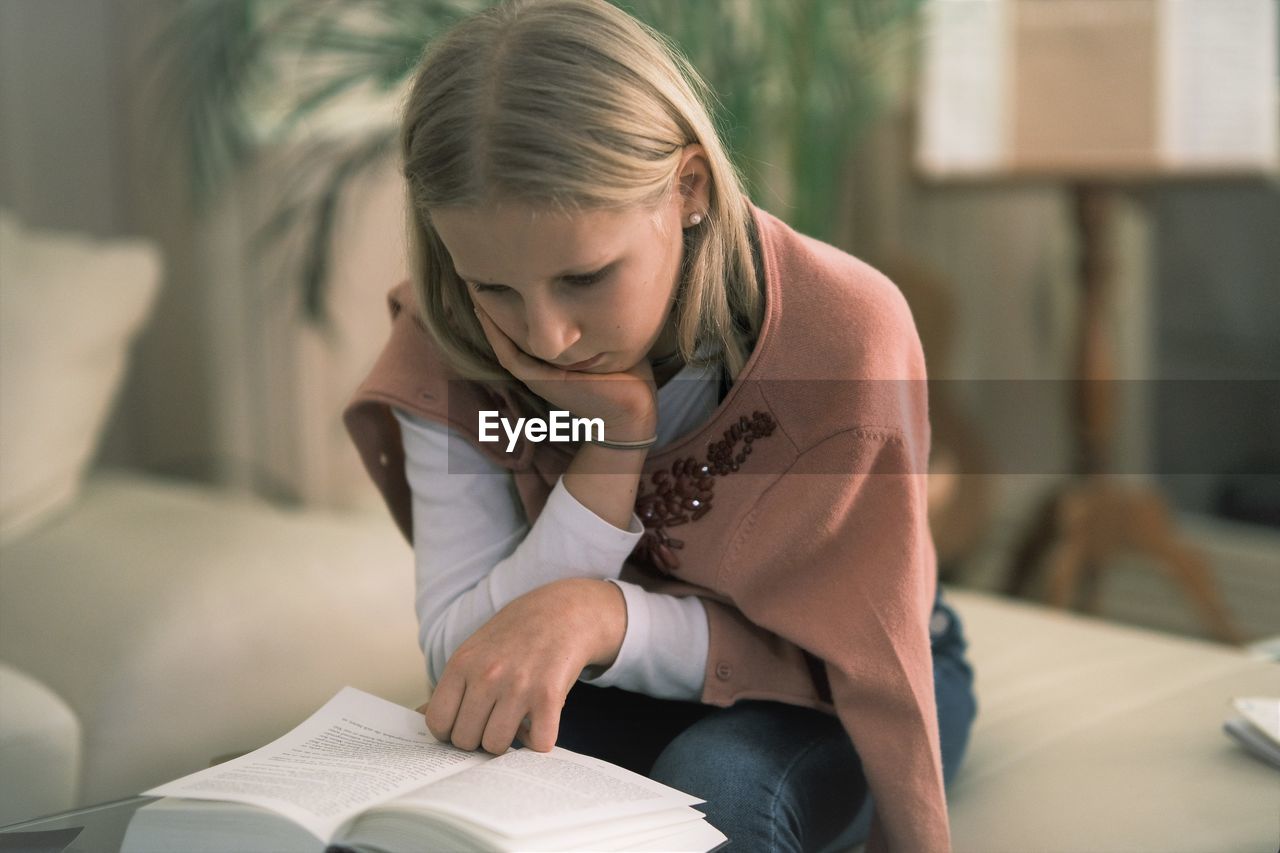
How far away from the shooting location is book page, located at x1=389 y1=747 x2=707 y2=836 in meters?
0.59

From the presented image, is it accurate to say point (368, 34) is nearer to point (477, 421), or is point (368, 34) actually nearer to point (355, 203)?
point (355, 203)

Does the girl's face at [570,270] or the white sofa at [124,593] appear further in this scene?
the white sofa at [124,593]

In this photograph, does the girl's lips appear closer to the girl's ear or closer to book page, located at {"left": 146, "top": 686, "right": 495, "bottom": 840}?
the girl's ear

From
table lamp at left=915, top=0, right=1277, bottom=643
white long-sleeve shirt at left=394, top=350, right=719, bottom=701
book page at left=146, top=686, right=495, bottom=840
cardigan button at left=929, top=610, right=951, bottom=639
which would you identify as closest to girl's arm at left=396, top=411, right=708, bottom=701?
white long-sleeve shirt at left=394, top=350, right=719, bottom=701

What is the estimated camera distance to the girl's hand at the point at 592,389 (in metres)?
0.78

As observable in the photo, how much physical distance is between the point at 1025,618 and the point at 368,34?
3.63ft

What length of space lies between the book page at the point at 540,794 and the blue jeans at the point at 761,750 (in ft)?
0.36

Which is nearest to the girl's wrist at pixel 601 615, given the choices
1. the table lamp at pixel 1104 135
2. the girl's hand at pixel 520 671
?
the girl's hand at pixel 520 671

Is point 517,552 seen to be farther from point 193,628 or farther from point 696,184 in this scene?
point 193,628

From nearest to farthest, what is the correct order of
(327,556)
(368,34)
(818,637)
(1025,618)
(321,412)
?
(818,637) < (1025,618) < (327,556) < (368,34) < (321,412)

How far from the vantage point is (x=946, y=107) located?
8.20 feet

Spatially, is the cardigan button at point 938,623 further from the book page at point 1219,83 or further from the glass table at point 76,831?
the book page at point 1219,83

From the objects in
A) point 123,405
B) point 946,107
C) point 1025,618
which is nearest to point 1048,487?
point 946,107

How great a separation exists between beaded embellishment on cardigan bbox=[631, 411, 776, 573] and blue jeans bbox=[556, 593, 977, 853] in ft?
0.41
